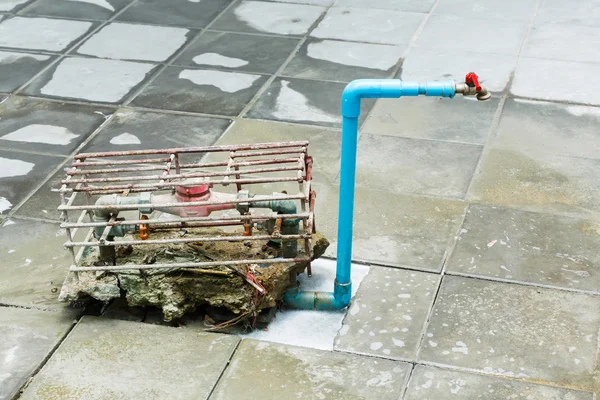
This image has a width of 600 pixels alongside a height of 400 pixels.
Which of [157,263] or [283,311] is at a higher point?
[157,263]

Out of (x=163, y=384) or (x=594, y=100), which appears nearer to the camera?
(x=163, y=384)

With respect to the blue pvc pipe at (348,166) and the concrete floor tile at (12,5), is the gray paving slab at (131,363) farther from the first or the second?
the concrete floor tile at (12,5)

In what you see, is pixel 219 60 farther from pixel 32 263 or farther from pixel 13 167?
pixel 32 263

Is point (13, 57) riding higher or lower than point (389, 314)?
higher

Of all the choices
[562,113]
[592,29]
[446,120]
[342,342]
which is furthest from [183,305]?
[592,29]

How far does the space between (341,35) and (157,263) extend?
442 cm

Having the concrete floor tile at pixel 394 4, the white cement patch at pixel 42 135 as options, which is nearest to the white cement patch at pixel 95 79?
the white cement patch at pixel 42 135

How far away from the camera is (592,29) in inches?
336

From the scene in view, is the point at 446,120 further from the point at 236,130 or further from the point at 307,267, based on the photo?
the point at 307,267

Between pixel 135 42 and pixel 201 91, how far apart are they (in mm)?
1395

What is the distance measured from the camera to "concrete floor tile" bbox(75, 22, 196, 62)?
26.8 ft

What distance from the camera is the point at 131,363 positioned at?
4.39 m

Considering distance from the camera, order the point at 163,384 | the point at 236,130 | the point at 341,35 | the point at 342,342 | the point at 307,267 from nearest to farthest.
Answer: the point at 163,384
the point at 342,342
the point at 307,267
the point at 236,130
the point at 341,35

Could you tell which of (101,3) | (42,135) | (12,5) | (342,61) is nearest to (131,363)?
(42,135)
